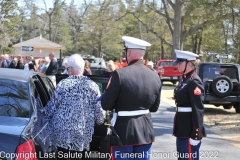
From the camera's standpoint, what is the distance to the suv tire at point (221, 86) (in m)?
13.1

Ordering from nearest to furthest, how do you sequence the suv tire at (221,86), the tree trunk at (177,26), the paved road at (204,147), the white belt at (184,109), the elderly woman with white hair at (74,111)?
the elderly woman with white hair at (74,111), the white belt at (184,109), the paved road at (204,147), the suv tire at (221,86), the tree trunk at (177,26)

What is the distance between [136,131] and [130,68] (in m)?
0.64

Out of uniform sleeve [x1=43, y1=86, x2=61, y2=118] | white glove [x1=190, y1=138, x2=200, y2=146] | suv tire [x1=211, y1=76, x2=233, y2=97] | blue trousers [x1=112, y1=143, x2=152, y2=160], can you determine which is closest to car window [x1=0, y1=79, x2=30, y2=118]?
uniform sleeve [x1=43, y1=86, x2=61, y2=118]

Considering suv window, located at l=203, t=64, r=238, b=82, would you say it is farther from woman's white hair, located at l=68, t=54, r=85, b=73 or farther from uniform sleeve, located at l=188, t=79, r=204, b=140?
woman's white hair, located at l=68, t=54, r=85, b=73

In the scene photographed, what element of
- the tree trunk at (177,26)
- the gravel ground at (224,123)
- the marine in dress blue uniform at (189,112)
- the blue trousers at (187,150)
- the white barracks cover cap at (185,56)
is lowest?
the gravel ground at (224,123)

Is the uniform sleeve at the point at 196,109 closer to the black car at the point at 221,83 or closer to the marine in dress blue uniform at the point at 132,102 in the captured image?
the marine in dress blue uniform at the point at 132,102

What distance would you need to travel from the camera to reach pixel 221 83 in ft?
43.3

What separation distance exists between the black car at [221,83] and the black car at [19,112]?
8.08 meters

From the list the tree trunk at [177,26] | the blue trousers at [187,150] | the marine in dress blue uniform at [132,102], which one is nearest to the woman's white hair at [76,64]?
the marine in dress blue uniform at [132,102]

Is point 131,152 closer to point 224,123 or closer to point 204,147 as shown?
point 204,147

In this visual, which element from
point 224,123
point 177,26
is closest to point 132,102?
point 224,123

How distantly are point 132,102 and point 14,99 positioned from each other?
132 cm

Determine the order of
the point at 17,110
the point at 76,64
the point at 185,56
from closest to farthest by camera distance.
Result: the point at 17,110, the point at 76,64, the point at 185,56

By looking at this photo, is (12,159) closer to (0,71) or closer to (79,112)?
(79,112)
